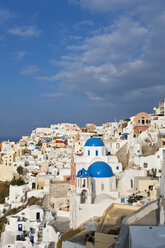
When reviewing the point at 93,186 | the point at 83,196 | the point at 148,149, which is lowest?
the point at 83,196

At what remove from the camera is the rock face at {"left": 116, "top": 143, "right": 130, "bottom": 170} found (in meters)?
28.7

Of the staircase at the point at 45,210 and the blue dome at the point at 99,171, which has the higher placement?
the blue dome at the point at 99,171

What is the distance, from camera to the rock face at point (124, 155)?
2874 centimetres

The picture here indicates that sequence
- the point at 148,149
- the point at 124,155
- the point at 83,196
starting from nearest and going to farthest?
the point at 83,196 < the point at 148,149 < the point at 124,155

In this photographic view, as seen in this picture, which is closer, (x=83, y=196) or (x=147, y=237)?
(x=147, y=237)

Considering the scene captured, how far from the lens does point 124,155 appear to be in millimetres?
30078

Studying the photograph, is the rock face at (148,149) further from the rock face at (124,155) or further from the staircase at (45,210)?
the staircase at (45,210)

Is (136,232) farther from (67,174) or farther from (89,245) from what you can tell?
(67,174)

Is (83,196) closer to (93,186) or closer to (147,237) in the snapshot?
(93,186)

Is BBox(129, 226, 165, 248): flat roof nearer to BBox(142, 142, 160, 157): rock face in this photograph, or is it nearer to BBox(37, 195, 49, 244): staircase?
BBox(37, 195, 49, 244): staircase

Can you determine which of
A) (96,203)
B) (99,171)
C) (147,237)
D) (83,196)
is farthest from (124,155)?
(147,237)

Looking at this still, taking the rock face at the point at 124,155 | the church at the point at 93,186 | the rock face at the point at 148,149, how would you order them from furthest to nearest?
the rock face at the point at 124,155, the rock face at the point at 148,149, the church at the point at 93,186

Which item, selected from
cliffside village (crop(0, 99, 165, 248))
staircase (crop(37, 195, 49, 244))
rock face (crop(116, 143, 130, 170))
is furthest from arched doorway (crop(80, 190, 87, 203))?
rock face (crop(116, 143, 130, 170))

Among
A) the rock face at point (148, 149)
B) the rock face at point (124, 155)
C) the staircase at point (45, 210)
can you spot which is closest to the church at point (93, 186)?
the rock face at point (124, 155)
